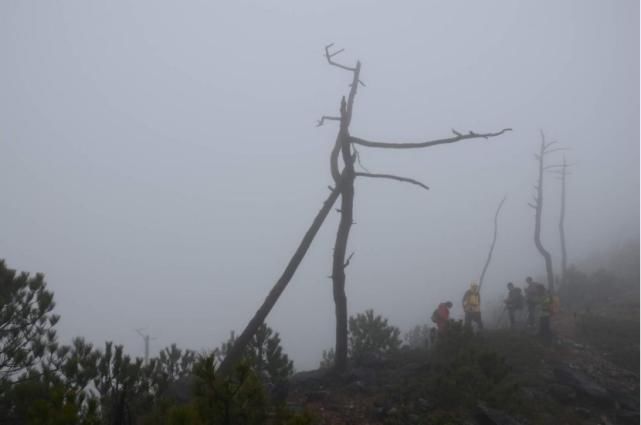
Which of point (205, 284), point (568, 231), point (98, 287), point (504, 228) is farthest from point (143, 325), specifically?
point (568, 231)

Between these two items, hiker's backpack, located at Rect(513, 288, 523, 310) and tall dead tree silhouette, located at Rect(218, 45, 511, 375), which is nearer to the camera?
tall dead tree silhouette, located at Rect(218, 45, 511, 375)

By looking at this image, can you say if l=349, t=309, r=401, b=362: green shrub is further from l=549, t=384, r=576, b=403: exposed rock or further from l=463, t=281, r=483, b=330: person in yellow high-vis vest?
l=549, t=384, r=576, b=403: exposed rock

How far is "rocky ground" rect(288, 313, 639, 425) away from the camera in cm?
707

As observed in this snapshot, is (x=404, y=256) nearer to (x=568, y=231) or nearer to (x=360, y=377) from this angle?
(x=568, y=231)

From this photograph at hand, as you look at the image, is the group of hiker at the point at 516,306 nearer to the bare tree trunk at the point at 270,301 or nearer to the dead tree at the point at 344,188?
the dead tree at the point at 344,188

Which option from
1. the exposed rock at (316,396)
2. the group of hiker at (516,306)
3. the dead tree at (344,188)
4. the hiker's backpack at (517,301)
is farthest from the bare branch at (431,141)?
the hiker's backpack at (517,301)

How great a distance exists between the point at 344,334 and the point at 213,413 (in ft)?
18.1

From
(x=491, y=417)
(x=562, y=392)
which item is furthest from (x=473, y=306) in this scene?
(x=491, y=417)

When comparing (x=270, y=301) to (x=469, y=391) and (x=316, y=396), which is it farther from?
(x=469, y=391)

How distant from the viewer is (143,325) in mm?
103312

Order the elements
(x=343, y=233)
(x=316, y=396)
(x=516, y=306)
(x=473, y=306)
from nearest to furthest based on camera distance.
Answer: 1. (x=316, y=396)
2. (x=343, y=233)
3. (x=473, y=306)
4. (x=516, y=306)

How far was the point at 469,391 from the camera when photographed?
750 centimetres

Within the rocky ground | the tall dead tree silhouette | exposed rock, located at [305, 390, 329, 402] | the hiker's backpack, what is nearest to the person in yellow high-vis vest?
the hiker's backpack

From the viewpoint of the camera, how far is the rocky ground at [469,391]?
23.2 feet
